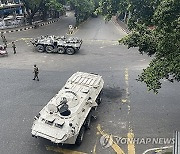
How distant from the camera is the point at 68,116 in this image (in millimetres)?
11039

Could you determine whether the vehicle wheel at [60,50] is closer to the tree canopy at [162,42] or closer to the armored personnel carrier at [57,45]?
the armored personnel carrier at [57,45]

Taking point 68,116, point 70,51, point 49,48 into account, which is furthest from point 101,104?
point 49,48

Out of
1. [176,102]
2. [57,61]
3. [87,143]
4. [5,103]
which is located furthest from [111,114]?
[57,61]

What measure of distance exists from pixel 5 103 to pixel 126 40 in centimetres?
701

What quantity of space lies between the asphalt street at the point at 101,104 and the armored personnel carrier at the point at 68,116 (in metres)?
0.82

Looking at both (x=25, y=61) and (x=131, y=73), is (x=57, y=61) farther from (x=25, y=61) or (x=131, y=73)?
(x=131, y=73)

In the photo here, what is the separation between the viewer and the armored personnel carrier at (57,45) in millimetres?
22766

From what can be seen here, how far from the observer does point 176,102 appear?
14766 mm

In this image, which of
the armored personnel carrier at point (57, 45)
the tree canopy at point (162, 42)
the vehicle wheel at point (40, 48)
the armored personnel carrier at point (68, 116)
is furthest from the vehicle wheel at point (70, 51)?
the tree canopy at point (162, 42)
